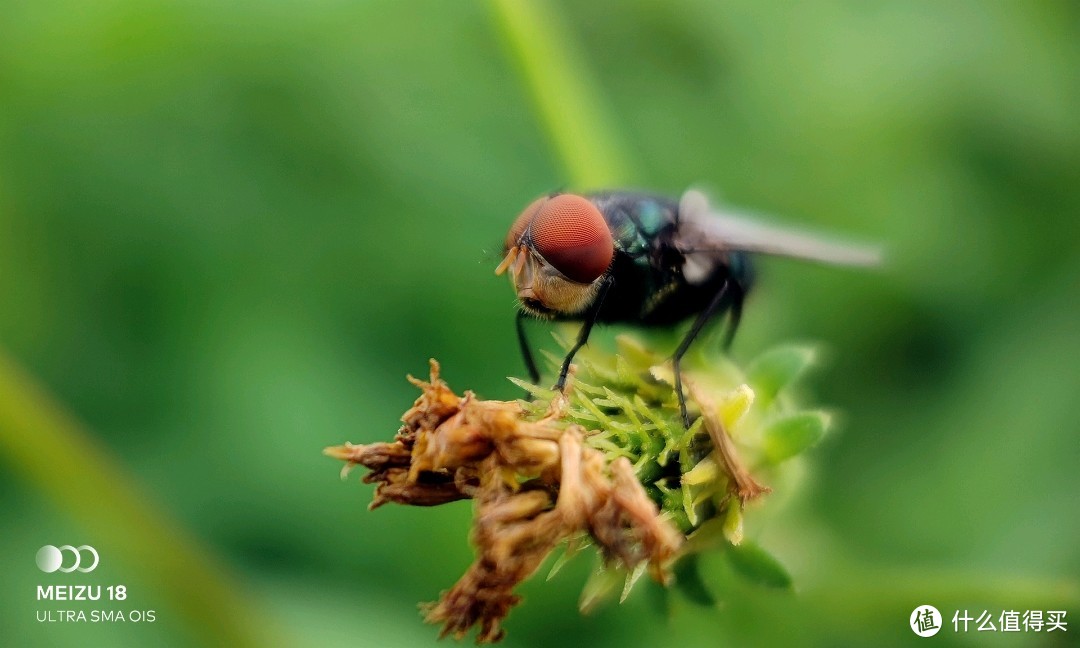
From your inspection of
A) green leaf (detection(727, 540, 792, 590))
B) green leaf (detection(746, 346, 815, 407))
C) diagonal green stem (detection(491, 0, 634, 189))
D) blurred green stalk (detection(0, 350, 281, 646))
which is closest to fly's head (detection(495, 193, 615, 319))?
green leaf (detection(746, 346, 815, 407))

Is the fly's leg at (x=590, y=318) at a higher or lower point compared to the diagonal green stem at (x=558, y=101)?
lower

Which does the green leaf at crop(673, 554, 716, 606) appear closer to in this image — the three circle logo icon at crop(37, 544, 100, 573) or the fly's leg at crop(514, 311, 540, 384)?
the fly's leg at crop(514, 311, 540, 384)

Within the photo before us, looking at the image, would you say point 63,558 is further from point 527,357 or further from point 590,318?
point 590,318

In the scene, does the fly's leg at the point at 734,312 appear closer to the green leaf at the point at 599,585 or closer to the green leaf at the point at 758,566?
the green leaf at the point at 758,566

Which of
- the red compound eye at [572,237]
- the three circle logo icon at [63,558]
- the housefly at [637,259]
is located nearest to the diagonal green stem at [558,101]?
the housefly at [637,259]

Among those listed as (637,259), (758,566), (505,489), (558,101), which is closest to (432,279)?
(558,101)

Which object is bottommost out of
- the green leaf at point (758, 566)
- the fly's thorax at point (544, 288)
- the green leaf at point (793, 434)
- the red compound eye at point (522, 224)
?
the green leaf at point (758, 566)
